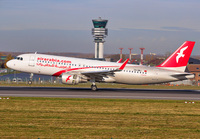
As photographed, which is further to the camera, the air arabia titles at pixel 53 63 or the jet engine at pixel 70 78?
the air arabia titles at pixel 53 63

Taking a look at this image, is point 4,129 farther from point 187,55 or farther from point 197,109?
point 187,55

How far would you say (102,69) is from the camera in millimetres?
43594

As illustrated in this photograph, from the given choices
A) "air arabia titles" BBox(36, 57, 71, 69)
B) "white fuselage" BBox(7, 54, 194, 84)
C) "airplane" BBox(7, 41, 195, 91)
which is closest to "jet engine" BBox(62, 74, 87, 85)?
"airplane" BBox(7, 41, 195, 91)

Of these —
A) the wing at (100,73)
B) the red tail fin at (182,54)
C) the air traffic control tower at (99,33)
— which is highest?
the air traffic control tower at (99,33)

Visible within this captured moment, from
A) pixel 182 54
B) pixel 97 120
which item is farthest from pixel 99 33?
pixel 97 120

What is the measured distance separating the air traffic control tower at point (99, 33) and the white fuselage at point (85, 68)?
14202 centimetres

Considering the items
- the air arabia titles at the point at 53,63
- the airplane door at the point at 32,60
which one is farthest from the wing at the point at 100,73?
the airplane door at the point at 32,60

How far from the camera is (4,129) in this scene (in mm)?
17438

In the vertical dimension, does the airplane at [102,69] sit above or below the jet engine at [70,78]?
above

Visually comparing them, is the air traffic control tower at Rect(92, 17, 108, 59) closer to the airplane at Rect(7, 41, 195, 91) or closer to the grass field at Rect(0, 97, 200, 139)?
the airplane at Rect(7, 41, 195, 91)

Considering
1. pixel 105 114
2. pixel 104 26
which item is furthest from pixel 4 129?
pixel 104 26

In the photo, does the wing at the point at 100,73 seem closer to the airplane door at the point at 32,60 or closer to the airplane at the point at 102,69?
the airplane at the point at 102,69

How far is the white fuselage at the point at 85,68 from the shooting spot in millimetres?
43031

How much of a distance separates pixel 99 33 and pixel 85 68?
146173 millimetres
